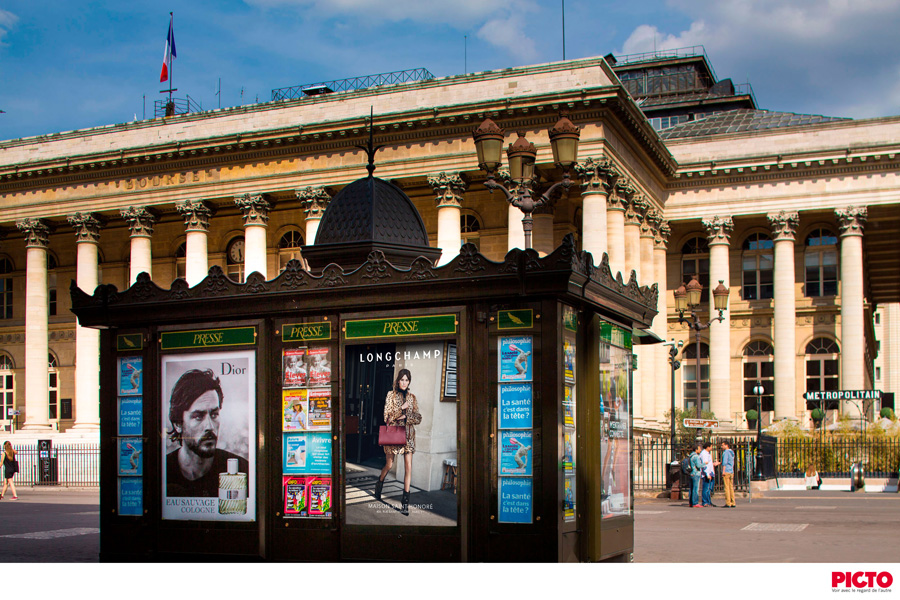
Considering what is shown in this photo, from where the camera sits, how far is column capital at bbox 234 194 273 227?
41.7 m

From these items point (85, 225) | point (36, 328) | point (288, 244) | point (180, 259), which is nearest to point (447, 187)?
point (288, 244)

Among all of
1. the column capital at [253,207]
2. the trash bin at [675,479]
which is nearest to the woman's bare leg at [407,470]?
the trash bin at [675,479]

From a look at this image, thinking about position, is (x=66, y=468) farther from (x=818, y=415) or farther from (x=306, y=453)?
(x=306, y=453)

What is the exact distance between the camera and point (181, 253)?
47.8 meters

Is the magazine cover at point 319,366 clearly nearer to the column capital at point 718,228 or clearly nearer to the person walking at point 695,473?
the person walking at point 695,473

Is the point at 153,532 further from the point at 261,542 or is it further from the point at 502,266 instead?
the point at 502,266

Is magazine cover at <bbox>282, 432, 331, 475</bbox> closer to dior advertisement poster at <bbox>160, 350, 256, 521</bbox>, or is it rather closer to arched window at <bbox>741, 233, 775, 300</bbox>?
dior advertisement poster at <bbox>160, 350, 256, 521</bbox>

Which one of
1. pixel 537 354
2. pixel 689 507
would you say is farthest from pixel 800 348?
pixel 537 354

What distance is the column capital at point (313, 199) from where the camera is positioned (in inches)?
1588

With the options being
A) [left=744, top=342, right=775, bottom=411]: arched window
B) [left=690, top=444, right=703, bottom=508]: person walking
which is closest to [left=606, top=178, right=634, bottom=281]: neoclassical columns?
[left=744, top=342, right=775, bottom=411]: arched window

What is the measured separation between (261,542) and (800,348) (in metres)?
40.0

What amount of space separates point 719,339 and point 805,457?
9801 millimetres

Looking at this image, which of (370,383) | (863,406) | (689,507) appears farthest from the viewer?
(863,406)

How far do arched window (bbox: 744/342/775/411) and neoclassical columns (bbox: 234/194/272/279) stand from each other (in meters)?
22.6
